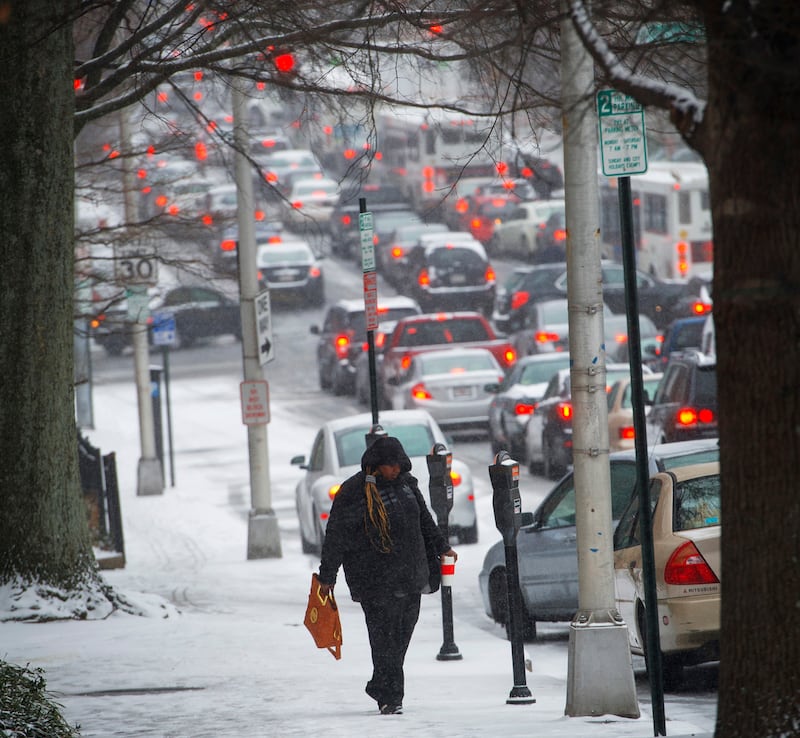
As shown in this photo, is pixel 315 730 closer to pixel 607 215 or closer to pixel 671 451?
pixel 671 451

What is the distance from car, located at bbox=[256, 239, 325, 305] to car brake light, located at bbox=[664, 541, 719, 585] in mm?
35019

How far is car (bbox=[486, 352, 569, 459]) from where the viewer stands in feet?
77.6

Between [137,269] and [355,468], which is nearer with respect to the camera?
[355,468]

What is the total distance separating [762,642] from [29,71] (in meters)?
8.29

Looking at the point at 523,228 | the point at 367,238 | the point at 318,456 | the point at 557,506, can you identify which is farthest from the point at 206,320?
the point at 557,506

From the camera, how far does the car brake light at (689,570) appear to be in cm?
901

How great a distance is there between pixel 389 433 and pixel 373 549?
9097 mm

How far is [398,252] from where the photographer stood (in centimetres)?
4531

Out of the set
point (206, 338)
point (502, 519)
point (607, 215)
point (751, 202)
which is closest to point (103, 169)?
point (502, 519)

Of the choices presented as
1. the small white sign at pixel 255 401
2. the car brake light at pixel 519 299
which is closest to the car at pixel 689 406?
the small white sign at pixel 255 401

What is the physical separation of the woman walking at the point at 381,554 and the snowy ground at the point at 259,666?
345mm

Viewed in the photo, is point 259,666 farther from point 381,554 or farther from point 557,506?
point 557,506

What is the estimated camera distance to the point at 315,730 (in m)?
7.51

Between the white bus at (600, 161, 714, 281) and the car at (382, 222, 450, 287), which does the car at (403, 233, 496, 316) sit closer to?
the car at (382, 222, 450, 287)
